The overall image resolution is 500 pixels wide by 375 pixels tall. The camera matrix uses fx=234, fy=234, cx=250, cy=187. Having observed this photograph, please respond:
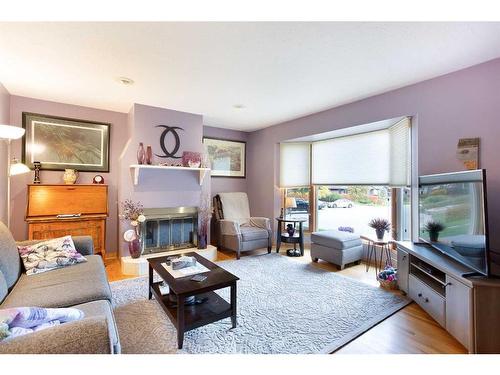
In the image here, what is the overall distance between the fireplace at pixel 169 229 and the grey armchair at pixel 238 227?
497mm

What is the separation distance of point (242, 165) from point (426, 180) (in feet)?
11.2

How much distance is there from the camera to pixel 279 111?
377 cm

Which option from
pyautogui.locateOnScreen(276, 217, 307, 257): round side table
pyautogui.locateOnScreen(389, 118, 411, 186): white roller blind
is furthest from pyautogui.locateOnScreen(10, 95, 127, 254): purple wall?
pyautogui.locateOnScreen(389, 118, 411, 186): white roller blind

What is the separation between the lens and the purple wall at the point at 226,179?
4742 millimetres

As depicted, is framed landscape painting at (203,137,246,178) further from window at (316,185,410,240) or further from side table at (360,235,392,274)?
side table at (360,235,392,274)

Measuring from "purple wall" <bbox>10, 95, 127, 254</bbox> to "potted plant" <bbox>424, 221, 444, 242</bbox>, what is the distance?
13.8 feet

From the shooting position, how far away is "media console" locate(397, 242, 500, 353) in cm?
156

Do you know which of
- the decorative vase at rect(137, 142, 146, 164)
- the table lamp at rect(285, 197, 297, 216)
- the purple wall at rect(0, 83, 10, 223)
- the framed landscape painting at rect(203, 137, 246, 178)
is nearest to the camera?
the purple wall at rect(0, 83, 10, 223)

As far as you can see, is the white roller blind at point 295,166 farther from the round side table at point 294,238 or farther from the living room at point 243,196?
the round side table at point 294,238

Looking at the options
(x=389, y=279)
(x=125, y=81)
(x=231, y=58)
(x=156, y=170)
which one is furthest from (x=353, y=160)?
(x=125, y=81)

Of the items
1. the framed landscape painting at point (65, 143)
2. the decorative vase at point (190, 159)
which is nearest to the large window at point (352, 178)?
the decorative vase at point (190, 159)

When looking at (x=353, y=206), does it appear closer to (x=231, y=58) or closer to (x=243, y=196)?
(x=243, y=196)
